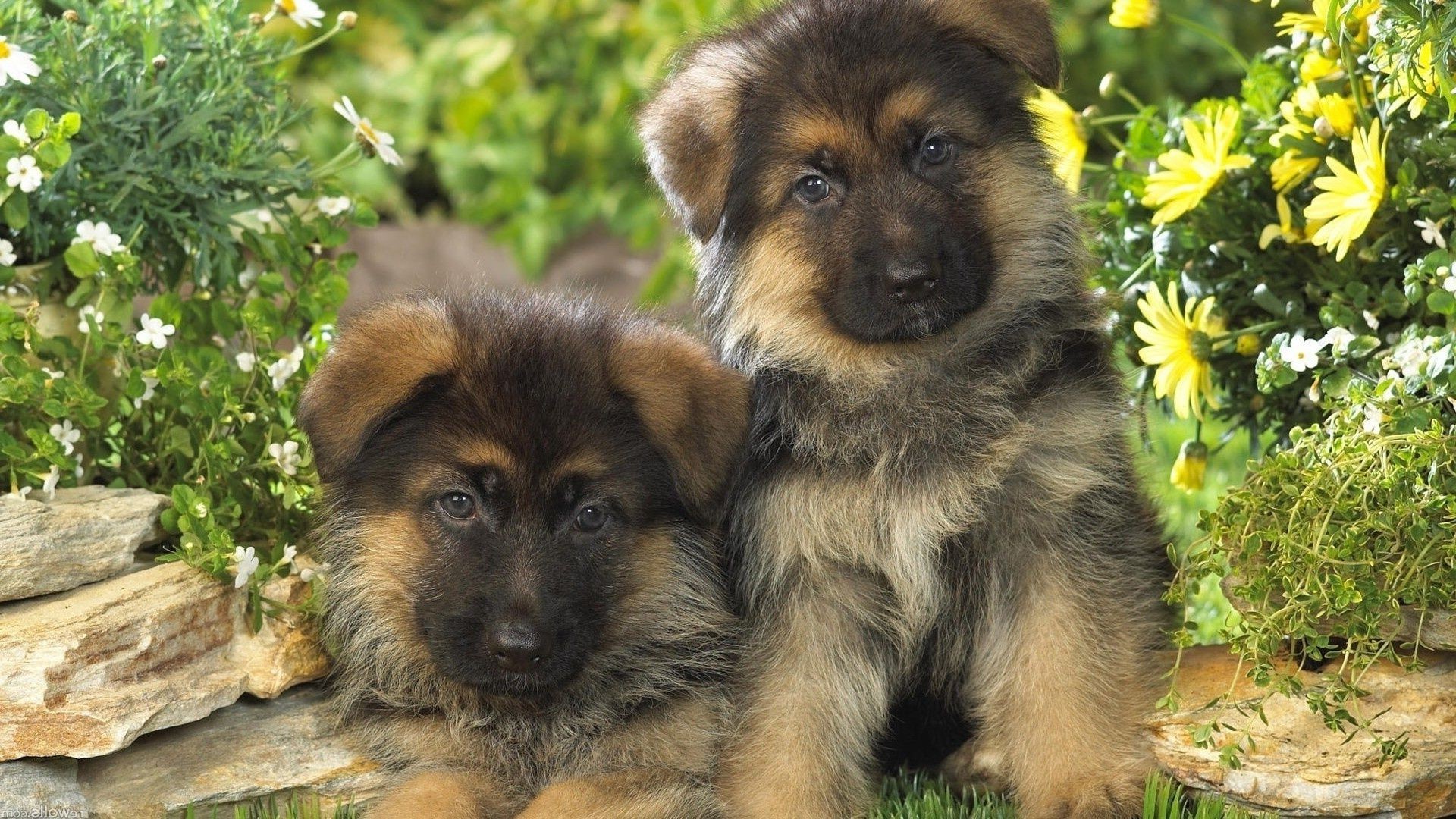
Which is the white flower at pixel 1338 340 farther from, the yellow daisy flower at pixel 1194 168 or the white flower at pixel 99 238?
the white flower at pixel 99 238

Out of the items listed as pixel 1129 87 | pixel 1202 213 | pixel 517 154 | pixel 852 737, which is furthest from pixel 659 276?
pixel 852 737

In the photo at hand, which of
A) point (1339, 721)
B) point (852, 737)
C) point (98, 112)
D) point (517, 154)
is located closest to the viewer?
point (1339, 721)

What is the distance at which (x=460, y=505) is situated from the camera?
11.6ft

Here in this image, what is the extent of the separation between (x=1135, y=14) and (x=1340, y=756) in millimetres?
2070

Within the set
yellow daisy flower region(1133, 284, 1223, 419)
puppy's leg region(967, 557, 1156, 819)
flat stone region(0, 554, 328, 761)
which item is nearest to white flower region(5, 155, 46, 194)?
flat stone region(0, 554, 328, 761)

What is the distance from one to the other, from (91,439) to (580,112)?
542 cm

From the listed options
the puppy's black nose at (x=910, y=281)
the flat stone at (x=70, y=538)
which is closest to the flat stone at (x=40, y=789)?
the flat stone at (x=70, y=538)

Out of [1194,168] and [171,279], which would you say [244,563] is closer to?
[171,279]

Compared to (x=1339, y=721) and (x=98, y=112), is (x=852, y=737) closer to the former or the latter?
(x=1339, y=721)

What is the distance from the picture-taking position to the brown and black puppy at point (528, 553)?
347 cm

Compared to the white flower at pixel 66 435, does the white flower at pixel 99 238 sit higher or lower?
higher

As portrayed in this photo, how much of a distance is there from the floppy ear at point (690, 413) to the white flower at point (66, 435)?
1363mm

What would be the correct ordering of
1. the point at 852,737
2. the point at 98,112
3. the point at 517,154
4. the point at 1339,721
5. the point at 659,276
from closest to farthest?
the point at 1339,721
the point at 852,737
the point at 98,112
the point at 659,276
the point at 517,154

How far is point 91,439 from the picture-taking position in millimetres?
4188
